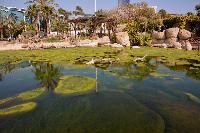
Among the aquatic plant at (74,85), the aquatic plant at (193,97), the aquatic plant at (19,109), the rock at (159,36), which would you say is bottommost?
the aquatic plant at (19,109)

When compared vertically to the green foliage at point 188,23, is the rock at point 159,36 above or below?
below

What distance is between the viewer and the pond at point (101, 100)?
6357 millimetres

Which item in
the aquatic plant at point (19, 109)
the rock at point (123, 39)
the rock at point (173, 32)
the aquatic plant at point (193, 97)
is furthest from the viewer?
the rock at point (173, 32)

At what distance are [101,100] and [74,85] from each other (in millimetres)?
2144

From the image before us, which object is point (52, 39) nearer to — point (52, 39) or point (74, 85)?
point (52, 39)

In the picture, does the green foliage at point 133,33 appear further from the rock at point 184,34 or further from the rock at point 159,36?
the rock at point 184,34

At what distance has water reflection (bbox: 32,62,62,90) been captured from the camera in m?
10.8

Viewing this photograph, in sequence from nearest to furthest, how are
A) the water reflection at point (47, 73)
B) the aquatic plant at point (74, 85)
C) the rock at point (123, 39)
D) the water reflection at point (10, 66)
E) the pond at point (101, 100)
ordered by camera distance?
the pond at point (101, 100) → the aquatic plant at point (74, 85) → the water reflection at point (47, 73) → the water reflection at point (10, 66) → the rock at point (123, 39)

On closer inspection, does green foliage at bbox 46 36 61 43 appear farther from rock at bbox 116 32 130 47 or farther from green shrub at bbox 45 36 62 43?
→ rock at bbox 116 32 130 47

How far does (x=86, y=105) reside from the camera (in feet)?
25.6

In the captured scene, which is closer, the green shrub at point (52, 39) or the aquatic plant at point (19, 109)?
the aquatic plant at point (19, 109)

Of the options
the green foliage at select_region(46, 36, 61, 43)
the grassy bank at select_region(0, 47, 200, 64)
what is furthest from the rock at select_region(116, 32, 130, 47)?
the green foliage at select_region(46, 36, 61, 43)

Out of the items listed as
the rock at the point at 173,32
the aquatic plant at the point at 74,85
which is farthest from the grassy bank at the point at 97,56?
the rock at the point at 173,32

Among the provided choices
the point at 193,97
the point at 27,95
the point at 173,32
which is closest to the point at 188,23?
the point at 173,32
